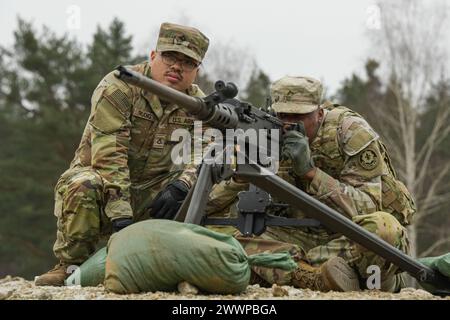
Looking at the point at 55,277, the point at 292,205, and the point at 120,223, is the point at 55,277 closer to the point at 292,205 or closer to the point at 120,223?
the point at 120,223

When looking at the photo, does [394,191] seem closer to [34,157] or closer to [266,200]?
[266,200]

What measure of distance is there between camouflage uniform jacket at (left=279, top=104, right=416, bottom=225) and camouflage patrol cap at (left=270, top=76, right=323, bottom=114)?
0.72ft

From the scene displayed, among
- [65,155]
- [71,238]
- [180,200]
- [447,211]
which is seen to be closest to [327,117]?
[180,200]

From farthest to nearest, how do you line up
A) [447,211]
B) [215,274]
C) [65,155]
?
[447,211] < [65,155] < [215,274]

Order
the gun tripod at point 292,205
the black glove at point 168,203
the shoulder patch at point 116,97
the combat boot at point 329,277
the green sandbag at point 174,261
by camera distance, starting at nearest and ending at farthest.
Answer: the green sandbag at point 174,261
the gun tripod at point 292,205
the combat boot at point 329,277
the black glove at point 168,203
the shoulder patch at point 116,97

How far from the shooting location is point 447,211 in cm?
2766

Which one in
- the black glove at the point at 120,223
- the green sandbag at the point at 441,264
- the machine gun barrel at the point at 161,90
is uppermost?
the machine gun barrel at the point at 161,90

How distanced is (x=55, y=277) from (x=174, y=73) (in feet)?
5.38

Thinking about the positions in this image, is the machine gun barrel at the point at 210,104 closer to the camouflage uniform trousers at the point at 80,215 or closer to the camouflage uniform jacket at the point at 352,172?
the camouflage uniform jacket at the point at 352,172

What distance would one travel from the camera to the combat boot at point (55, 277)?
18.6 ft

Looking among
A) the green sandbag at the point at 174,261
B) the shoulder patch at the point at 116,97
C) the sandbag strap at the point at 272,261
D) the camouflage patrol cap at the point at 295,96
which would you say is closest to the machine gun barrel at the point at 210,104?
the green sandbag at the point at 174,261

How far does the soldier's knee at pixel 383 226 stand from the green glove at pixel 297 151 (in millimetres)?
482
